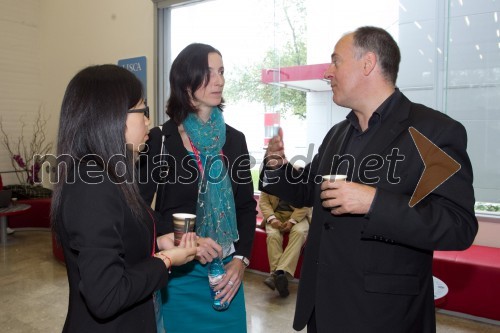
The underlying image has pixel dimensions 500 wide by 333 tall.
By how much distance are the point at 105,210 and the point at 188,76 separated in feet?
3.04

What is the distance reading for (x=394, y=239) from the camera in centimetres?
128

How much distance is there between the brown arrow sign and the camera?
1.29 metres

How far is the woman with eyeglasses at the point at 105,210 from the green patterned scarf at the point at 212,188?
0.53m

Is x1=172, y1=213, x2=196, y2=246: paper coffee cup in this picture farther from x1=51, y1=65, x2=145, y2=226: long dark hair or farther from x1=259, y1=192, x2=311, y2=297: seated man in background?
x1=259, y1=192, x2=311, y2=297: seated man in background

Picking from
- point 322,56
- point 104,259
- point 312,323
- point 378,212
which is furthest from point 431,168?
point 322,56

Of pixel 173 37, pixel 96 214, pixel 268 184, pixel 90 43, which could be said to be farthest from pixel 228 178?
pixel 90 43

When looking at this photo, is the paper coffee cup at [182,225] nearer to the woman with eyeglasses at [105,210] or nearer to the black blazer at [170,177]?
the woman with eyeglasses at [105,210]

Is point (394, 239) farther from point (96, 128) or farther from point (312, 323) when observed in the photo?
point (96, 128)

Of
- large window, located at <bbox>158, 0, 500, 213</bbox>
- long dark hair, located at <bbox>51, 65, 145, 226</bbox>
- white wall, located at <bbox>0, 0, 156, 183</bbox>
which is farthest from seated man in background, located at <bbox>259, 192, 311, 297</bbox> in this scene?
long dark hair, located at <bbox>51, 65, 145, 226</bbox>

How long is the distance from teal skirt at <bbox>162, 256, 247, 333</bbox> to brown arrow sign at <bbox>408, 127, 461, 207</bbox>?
0.93 meters

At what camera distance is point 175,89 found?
185 cm

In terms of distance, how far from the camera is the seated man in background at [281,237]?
3.90 meters

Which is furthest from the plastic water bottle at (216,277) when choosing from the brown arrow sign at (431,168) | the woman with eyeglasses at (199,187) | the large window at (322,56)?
the large window at (322,56)

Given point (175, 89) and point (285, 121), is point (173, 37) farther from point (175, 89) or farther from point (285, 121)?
point (175, 89)
